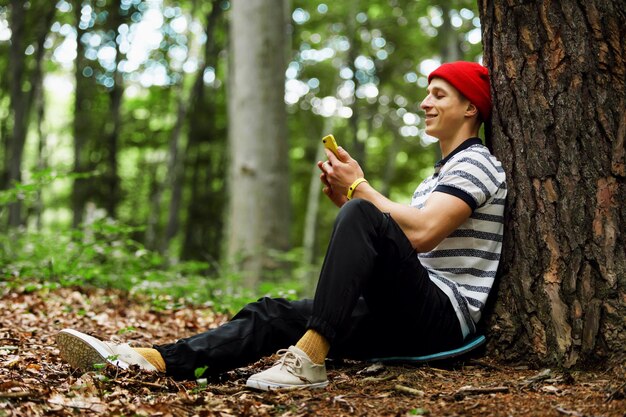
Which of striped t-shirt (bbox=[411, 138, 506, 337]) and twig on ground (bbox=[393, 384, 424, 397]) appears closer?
twig on ground (bbox=[393, 384, 424, 397])

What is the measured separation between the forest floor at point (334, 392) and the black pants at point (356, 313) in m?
0.12

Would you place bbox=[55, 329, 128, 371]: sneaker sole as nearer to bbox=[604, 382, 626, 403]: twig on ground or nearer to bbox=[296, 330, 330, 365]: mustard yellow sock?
bbox=[296, 330, 330, 365]: mustard yellow sock

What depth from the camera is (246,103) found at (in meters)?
9.03

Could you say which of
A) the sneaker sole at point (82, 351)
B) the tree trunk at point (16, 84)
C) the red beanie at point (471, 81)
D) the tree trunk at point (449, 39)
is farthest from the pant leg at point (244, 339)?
the tree trunk at point (449, 39)

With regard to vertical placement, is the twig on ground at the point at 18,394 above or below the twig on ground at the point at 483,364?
above

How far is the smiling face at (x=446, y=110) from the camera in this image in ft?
12.3

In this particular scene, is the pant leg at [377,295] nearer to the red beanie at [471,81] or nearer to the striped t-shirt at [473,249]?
the striped t-shirt at [473,249]

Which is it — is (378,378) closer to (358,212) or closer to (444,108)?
(358,212)

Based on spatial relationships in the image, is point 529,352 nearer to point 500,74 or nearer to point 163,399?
point 500,74

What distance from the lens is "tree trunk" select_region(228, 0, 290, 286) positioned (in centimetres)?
885

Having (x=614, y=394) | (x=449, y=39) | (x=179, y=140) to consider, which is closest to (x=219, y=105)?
(x=179, y=140)

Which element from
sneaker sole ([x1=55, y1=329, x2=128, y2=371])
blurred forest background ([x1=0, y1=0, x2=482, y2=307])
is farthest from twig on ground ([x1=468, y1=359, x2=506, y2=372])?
blurred forest background ([x1=0, y1=0, x2=482, y2=307])

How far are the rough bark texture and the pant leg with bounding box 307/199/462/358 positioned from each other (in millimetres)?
442

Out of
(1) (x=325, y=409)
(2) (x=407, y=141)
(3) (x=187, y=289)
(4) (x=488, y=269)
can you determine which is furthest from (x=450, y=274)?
(2) (x=407, y=141)
